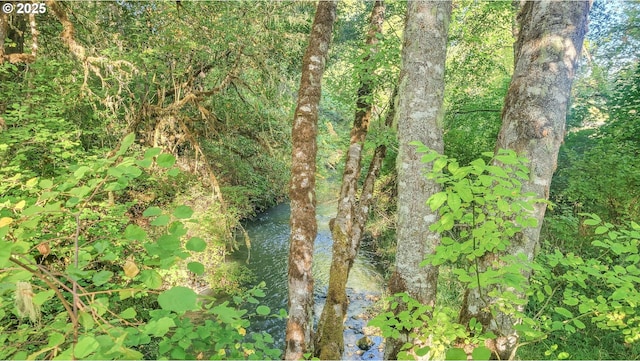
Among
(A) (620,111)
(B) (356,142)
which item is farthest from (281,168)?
(A) (620,111)

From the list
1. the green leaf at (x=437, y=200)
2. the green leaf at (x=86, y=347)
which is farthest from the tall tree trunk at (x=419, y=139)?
the green leaf at (x=86, y=347)

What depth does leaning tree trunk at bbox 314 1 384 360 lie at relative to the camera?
5.31 metres

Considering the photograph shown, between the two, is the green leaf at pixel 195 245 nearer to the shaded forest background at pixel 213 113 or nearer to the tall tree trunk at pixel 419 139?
the tall tree trunk at pixel 419 139

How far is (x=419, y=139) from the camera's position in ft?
10.1

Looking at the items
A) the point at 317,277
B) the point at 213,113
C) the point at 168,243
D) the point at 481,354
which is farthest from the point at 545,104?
the point at 317,277

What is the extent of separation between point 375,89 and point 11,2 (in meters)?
7.20

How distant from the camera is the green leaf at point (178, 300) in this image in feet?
3.82

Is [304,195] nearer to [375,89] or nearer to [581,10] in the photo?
[581,10]

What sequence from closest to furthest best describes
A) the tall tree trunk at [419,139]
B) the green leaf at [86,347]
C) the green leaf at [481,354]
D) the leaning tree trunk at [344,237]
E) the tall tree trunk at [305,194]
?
the green leaf at [86,347] < the green leaf at [481,354] < the tall tree trunk at [419,139] < the tall tree trunk at [305,194] < the leaning tree trunk at [344,237]

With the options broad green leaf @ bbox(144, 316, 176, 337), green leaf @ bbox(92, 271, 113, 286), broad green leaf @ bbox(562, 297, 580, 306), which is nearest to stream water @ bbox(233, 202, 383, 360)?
broad green leaf @ bbox(562, 297, 580, 306)

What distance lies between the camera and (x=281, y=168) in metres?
11.3

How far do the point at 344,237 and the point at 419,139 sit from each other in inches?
127

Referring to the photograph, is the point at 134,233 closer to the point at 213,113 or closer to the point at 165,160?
the point at 165,160

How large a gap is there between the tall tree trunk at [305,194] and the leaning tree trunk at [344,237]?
1473 mm
